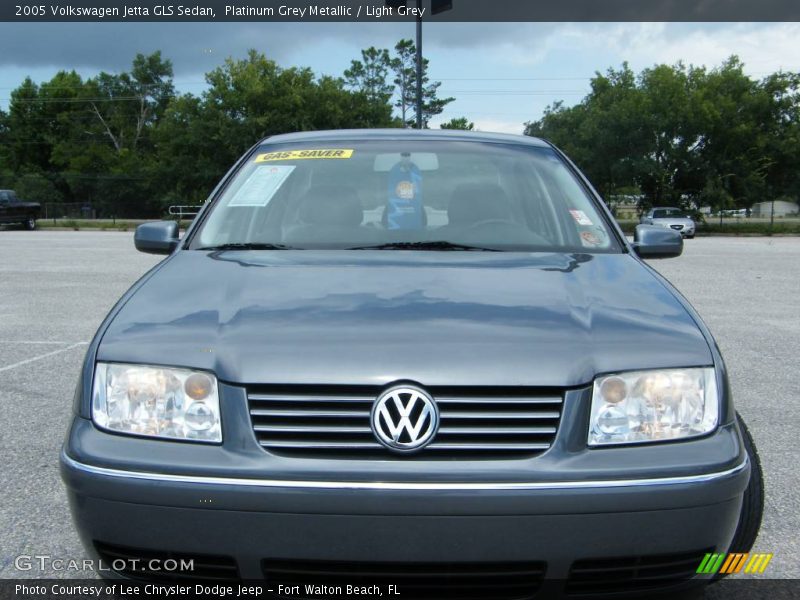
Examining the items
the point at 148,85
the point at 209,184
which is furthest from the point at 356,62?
the point at 209,184

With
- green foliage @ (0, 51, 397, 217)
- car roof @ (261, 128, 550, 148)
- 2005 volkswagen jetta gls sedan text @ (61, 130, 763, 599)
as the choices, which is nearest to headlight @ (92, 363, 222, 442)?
2005 volkswagen jetta gls sedan text @ (61, 130, 763, 599)

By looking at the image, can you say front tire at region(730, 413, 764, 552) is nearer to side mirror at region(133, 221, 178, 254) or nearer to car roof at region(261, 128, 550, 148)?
car roof at region(261, 128, 550, 148)

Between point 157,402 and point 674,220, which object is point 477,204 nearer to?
point 157,402

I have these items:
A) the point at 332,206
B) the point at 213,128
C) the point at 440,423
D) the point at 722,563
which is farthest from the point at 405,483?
the point at 213,128

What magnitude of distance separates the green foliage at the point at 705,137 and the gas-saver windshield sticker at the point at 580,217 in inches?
1698

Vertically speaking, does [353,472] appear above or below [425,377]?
below

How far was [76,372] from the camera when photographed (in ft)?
20.4

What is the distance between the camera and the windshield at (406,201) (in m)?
3.18

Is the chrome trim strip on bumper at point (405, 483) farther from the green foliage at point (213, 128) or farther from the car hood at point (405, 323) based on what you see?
the green foliage at point (213, 128)

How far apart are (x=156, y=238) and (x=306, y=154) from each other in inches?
28.3

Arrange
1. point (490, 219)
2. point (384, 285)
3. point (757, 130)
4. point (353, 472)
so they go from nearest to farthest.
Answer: point (353, 472) → point (384, 285) → point (490, 219) → point (757, 130)

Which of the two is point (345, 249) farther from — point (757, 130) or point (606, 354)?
point (757, 130)

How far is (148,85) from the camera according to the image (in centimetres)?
8244

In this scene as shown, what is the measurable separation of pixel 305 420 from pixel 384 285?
0.61 metres
